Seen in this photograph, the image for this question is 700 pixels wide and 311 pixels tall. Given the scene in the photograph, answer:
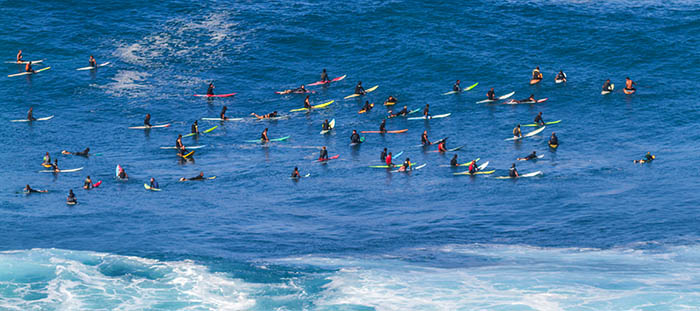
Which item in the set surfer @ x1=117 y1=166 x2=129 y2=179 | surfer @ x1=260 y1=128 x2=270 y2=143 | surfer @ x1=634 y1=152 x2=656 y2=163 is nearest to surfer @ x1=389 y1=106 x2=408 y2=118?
surfer @ x1=260 y1=128 x2=270 y2=143

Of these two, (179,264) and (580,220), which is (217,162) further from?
(580,220)

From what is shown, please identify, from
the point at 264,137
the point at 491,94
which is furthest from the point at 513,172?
the point at 264,137

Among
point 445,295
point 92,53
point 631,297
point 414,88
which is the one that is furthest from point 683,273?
point 92,53

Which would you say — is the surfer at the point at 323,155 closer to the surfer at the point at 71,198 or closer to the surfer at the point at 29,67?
the surfer at the point at 71,198

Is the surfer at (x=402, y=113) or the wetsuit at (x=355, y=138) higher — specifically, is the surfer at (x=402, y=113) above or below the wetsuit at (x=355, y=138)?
above

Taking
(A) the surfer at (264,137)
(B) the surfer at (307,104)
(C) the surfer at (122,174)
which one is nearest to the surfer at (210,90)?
(B) the surfer at (307,104)

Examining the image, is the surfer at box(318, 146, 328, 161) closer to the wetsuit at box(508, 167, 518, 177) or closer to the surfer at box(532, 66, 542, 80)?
the wetsuit at box(508, 167, 518, 177)

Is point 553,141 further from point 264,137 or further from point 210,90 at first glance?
point 210,90

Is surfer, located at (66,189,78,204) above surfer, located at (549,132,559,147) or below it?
below
